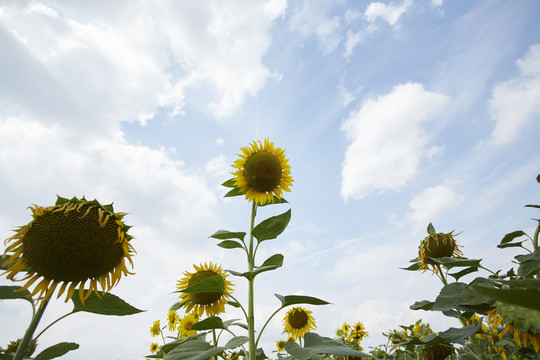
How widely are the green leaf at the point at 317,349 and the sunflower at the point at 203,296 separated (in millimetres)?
1372

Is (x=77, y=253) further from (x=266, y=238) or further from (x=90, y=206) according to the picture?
(x=266, y=238)

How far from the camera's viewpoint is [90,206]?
1641 mm

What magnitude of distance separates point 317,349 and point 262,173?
1904 millimetres

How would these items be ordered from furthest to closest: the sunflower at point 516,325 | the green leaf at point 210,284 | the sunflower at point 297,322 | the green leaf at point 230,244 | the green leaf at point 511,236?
the sunflower at point 297,322
the green leaf at point 511,236
the green leaf at point 230,244
the green leaf at point 210,284
the sunflower at point 516,325

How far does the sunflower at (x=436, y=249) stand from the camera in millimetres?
3148

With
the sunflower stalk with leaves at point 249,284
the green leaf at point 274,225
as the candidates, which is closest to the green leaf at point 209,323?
the sunflower stalk with leaves at point 249,284

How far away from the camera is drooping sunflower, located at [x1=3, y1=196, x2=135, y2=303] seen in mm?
1519

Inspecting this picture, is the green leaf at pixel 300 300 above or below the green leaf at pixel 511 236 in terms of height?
below

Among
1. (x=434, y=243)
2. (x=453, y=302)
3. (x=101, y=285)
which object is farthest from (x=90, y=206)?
(x=434, y=243)

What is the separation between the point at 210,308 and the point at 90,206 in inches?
82.4

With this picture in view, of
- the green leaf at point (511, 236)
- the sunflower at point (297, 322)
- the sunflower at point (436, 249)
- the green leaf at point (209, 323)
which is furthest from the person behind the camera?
the sunflower at point (297, 322)

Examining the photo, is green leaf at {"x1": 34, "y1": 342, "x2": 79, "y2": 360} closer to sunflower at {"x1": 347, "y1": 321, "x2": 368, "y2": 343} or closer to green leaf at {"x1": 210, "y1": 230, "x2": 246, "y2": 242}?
green leaf at {"x1": 210, "y1": 230, "x2": 246, "y2": 242}

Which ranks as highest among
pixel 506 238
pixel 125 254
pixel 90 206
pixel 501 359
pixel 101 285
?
pixel 506 238

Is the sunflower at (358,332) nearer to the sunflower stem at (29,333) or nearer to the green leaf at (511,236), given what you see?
the green leaf at (511,236)
